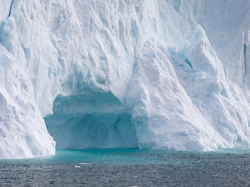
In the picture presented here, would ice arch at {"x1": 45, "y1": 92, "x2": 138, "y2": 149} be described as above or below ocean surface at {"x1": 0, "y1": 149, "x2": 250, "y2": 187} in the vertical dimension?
above

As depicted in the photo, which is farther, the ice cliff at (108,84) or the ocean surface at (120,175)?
the ice cliff at (108,84)

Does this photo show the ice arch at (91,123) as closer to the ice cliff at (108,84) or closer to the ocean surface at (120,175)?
the ice cliff at (108,84)

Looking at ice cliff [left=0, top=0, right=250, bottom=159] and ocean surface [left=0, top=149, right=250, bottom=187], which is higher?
ice cliff [left=0, top=0, right=250, bottom=159]

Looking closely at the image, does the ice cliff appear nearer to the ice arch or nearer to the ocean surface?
the ice arch

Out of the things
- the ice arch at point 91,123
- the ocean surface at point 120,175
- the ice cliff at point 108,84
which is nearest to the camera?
the ocean surface at point 120,175

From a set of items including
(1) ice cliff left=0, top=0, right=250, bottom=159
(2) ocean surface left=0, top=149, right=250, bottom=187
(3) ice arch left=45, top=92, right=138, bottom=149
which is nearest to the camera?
(2) ocean surface left=0, top=149, right=250, bottom=187

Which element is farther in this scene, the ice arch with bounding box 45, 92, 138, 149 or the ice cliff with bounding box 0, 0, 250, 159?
the ice arch with bounding box 45, 92, 138, 149

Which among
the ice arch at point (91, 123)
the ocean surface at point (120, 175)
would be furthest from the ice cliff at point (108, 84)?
the ocean surface at point (120, 175)

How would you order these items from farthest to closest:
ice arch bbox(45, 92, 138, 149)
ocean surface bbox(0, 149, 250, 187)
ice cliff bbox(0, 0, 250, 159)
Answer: ice arch bbox(45, 92, 138, 149)
ice cliff bbox(0, 0, 250, 159)
ocean surface bbox(0, 149, 250, 187)

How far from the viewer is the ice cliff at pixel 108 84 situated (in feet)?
69.8

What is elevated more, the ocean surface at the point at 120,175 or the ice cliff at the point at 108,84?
the ice cliff at the point at 108,84

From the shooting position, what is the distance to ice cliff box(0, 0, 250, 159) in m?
21.3

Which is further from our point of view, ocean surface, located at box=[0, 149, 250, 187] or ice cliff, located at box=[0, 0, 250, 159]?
ice cliff, located at box=[0, 0, 250, 159]

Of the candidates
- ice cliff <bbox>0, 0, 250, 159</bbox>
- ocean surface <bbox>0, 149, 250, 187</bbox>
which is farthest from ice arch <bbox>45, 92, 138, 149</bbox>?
ocean surface <bbox>0, 149, 250, 187</bbox>
